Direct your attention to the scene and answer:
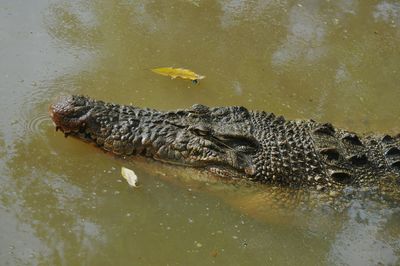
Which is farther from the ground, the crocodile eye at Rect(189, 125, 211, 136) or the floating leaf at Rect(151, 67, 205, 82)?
the crocodile eye at Rect(189, 125, 211, 136)

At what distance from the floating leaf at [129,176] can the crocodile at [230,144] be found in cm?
14

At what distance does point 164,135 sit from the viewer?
186 inches

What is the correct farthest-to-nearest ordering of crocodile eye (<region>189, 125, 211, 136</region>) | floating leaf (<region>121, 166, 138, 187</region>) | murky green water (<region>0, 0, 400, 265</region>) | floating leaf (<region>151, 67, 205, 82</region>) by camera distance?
floating leaf (<region>151, 67, 205, 82</region>)
crocodile eye (<region>189, 125, 211, 136</region>)
floating leaf (<region>121, 166, 138, 187</region>)
murky green water (<region>0, 0, 400, 265</region>)

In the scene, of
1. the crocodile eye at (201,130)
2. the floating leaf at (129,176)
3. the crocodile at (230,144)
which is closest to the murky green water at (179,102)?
the floating leaf at (129,176)

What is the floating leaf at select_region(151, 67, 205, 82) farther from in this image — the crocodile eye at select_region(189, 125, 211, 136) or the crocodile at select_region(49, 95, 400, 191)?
the crocodile eye at select_region(189, 125, 211, 136)

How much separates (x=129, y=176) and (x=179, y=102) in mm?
1380

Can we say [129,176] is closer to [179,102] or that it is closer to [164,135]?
[164,135]

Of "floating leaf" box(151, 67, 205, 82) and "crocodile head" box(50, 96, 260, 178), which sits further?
"floating leaf" box(151, 67, 205, 82)

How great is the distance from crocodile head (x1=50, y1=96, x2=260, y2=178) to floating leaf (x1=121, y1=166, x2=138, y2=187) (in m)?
0.14

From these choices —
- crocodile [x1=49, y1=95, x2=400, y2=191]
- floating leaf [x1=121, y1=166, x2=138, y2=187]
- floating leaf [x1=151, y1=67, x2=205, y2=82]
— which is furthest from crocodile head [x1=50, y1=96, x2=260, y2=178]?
floating leaf [x1=151, y1=67, x2=205, y2=82]

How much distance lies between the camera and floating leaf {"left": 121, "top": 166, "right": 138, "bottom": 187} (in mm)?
4547

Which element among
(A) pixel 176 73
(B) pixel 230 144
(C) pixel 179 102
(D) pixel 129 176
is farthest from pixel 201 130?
(A) pixel 176 73

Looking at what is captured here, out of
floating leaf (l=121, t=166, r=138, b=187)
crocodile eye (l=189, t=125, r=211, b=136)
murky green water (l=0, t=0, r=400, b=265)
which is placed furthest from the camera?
crocodile eye (l=189, t=125, r=211, b=136)

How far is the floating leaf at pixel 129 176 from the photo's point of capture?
179 inches
